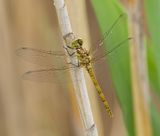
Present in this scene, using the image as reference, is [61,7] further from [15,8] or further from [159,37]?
[15,8]

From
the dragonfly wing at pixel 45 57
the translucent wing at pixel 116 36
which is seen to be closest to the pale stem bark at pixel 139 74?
the translucent wing at pixel 116 36

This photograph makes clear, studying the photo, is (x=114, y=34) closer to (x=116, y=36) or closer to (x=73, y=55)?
(x=116, y=36)

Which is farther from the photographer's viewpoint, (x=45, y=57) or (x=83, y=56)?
(x=45, y=57)

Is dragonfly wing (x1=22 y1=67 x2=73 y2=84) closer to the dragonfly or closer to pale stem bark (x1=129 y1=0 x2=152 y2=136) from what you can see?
the dragonfly

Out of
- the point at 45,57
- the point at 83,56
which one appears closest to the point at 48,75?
the point at 45,57

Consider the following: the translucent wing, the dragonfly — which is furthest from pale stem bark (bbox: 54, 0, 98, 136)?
the translucent wing

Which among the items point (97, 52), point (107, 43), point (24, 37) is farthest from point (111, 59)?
point (24, 37)
